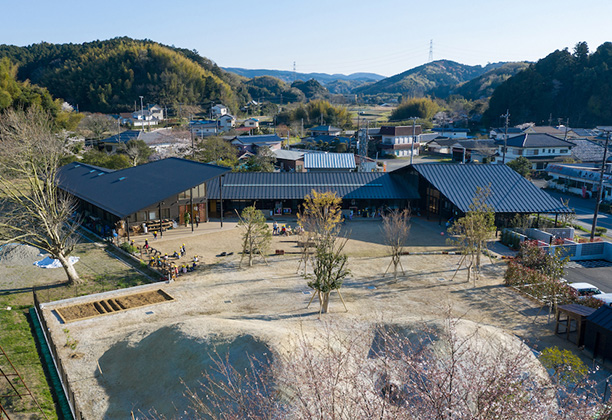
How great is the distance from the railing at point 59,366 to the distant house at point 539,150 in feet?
169

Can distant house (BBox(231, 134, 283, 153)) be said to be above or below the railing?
above

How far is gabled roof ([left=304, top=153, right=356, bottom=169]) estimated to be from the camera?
4366 centimetres

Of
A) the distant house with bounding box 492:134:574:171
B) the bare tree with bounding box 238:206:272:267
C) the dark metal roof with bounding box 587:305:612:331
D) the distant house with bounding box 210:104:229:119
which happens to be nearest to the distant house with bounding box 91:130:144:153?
the bare tree with bounding box 238:206:272:267

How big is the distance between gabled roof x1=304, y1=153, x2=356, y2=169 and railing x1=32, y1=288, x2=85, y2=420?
2941 cm

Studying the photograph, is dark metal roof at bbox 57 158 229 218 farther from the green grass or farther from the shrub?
the green grass

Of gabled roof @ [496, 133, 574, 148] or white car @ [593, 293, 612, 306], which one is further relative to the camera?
gabled roof @ [496, 133, 574, 148]

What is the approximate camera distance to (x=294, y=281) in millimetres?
21203

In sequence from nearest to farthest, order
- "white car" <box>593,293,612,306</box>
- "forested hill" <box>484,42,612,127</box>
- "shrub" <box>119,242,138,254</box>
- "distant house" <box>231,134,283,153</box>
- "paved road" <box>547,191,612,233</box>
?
"white car" <box>593,293,612,306</box>, "shrub" <box>119,242,138,254</box>, "paved road" <box>547,191,612,233</box>, "distant house" <box>231,134,283,153</box>, "forested hill" <box>484,42,612,127</box>

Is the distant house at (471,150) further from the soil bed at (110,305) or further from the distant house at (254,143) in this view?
the soil bed at (110,305)

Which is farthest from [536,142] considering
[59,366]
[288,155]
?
[59,366]

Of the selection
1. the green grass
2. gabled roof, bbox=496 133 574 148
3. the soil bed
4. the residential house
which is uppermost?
gabled roof, bbox=496 133 574 148

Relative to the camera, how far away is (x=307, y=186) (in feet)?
113

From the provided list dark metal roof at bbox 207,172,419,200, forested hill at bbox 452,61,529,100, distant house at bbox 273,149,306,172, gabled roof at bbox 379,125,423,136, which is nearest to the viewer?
dark metal roof at bbox 207,172,419,200

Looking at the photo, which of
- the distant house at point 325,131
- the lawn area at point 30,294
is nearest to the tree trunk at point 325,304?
the lawn area at point 30,294
